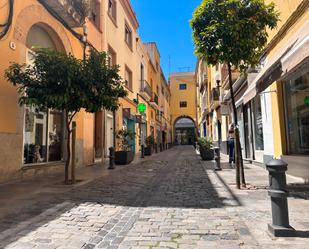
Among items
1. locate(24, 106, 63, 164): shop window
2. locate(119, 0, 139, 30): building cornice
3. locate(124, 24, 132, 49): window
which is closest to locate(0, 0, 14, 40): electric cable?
locate(24, 106, 63, 164): shop window

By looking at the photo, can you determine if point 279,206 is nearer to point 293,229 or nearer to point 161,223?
point 293,229

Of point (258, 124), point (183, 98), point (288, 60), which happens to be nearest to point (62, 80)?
point (288, 60)

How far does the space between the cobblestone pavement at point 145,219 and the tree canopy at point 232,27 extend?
10.3 feet

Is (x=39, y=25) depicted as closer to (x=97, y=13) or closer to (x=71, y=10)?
(x=71, y=10)

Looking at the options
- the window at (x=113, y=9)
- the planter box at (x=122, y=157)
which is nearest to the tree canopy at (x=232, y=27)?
the planter box at (x=122, y=157)

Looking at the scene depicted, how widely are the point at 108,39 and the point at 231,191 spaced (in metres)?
12.2

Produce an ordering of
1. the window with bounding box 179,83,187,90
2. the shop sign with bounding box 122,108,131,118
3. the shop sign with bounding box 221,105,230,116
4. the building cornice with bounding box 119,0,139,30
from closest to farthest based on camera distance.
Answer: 1. the shop sign with bounding box 221,105,230,116
2. the shop sign with bounding box 122,108,131,118
3. the building cornice with bounding box 119,0,139,30
4. the window with bounding box 179,83,187,90

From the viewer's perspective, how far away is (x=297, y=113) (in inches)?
310

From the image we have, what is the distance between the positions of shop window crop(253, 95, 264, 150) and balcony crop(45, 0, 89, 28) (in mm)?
7676

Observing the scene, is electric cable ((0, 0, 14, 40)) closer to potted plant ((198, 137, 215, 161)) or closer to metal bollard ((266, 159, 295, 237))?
metal bollard ((266, 159, 295, 237))

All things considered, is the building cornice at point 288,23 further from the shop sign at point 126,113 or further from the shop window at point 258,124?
the shop sign at point 126,113

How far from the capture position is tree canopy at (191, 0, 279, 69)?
602 cm

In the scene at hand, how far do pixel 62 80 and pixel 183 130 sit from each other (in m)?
54.1

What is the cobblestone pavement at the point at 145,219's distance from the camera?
11.0 feet
